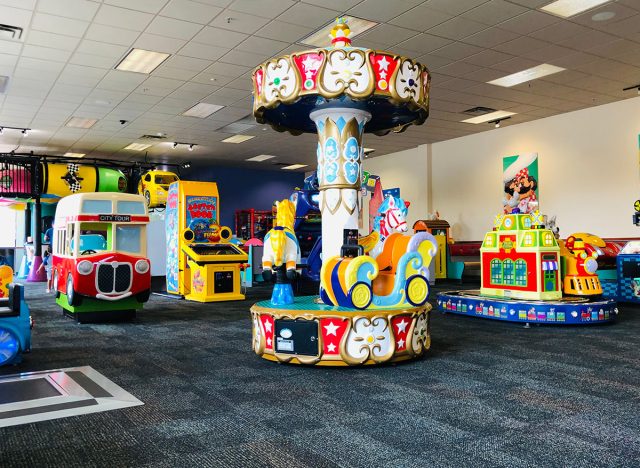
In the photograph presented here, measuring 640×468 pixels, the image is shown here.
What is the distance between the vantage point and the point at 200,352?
200 inches

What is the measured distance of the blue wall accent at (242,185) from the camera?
18156 millimetres

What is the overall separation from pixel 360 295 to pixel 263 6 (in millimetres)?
3765

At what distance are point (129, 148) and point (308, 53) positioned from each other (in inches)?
451

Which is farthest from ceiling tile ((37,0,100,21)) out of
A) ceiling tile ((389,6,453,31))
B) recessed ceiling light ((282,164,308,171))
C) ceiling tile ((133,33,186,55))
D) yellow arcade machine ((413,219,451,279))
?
recessed ceiling light ((282,164,308,171))

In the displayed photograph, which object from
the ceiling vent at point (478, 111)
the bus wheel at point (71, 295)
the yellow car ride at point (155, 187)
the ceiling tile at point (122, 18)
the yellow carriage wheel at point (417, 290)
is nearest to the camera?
the yellow carriage wheel at point (417, 290)

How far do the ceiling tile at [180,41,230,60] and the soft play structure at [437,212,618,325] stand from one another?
4.58 meters

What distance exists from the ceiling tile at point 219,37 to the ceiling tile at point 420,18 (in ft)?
6.60

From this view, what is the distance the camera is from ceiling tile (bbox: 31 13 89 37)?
6.45 metres

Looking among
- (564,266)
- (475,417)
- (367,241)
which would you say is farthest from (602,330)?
(475,417)

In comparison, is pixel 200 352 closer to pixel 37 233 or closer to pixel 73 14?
pixel 73 14

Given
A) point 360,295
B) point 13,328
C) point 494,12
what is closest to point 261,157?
point 494,12

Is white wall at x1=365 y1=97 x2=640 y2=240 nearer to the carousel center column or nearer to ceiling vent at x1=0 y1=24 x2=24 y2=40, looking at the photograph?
the carousel center column

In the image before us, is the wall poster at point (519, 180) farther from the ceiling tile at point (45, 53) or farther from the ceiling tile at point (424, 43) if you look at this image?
the ceiling tile at point (45, 53)

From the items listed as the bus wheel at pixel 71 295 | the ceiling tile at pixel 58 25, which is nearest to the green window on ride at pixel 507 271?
the bus wheel at pixel 71 295
